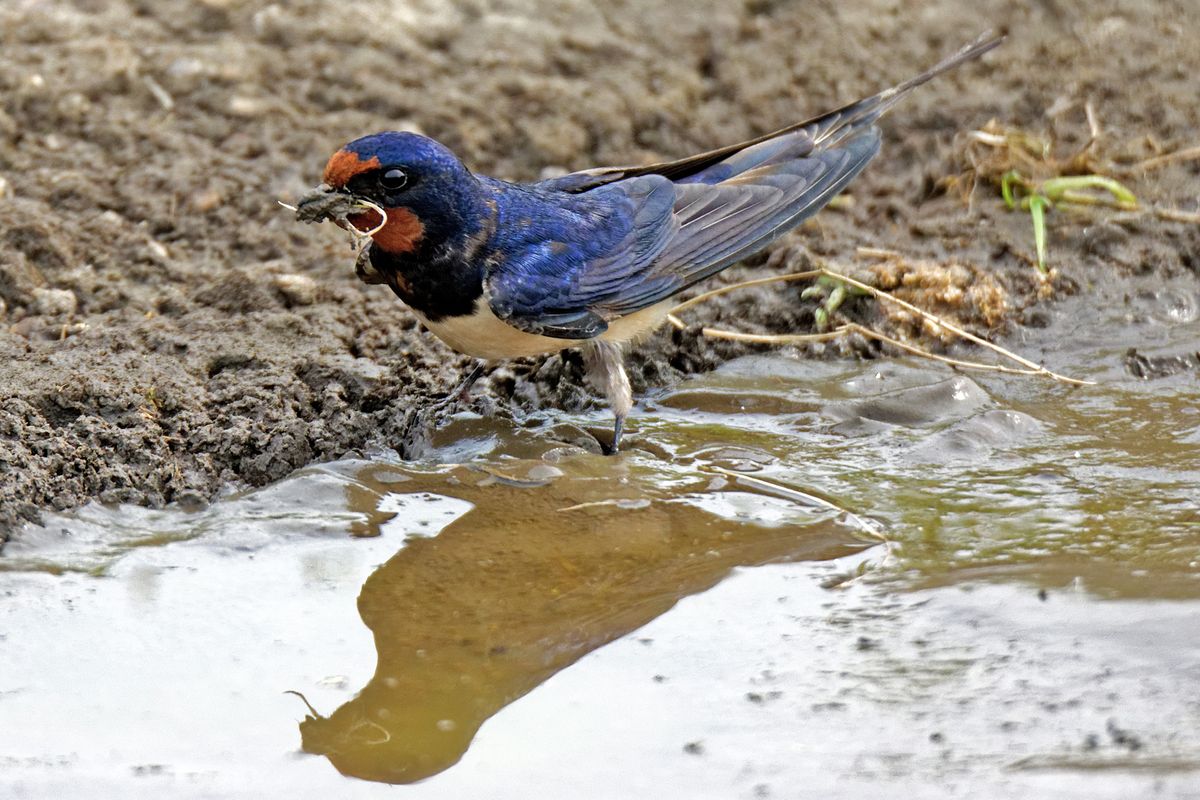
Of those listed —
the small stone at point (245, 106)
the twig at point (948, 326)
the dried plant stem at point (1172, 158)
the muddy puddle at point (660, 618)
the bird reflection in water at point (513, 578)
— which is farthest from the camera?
the small stone at point (245, 106)

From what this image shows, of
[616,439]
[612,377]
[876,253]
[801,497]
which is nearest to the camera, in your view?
[801,497]

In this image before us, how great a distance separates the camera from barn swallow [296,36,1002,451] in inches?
169

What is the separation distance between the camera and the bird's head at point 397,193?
4191 millimetres

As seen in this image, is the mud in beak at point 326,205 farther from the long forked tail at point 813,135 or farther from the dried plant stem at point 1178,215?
the dried plant stem at point 1178,215

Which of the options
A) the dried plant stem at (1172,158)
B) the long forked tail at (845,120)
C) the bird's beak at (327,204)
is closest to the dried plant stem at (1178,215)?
the dried plant stem at (1172,158)

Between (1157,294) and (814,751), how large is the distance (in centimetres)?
321

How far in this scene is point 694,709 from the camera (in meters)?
3.08

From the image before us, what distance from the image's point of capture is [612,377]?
4.71 meters

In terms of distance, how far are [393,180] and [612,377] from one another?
976 mm

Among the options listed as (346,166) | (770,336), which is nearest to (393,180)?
(346,166)

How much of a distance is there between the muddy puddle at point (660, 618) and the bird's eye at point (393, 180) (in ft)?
2.70

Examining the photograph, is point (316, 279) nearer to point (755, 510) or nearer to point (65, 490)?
point (65, 490)

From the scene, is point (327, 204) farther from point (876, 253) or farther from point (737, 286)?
point (876, 253)

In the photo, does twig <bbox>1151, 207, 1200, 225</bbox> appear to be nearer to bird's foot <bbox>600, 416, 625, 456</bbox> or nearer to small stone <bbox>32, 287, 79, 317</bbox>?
bird's foot <bbox>600, 416, 625, 456</bbox>
